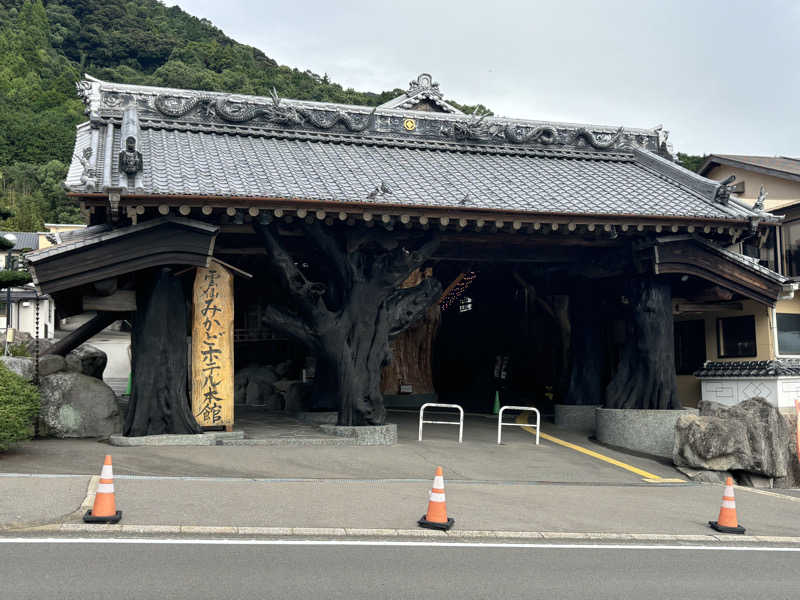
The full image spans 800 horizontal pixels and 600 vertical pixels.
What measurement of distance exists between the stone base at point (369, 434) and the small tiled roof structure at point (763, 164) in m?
13.3

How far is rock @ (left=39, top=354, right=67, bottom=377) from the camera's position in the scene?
1335 cm

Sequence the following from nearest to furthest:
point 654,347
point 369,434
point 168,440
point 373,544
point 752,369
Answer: point 373,544
point 168,440
point 369,434
point 654,347
point 752,369

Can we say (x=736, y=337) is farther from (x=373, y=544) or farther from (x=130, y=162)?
(x=130, y=162)

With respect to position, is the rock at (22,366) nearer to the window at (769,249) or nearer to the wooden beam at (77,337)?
the wooden beam at (77,337)

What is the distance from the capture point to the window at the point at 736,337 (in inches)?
667

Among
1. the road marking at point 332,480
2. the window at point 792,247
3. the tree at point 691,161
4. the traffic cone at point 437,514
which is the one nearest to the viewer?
the traffic cone at point 437,514

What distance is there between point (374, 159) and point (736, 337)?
9.18 m

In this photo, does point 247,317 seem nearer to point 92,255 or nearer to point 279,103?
point 279,103

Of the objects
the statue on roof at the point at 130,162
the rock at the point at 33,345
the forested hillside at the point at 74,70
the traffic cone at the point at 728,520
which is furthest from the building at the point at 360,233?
the forested hillside at the point at 74,70

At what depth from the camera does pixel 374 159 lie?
1566 cm

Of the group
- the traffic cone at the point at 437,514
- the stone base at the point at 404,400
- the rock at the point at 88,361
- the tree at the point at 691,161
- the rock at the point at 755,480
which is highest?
the tree at the point at 691,161

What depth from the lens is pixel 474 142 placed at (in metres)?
17.3

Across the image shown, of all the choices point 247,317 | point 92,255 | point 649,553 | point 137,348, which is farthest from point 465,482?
point 247,317

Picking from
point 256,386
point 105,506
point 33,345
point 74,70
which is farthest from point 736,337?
point 74,70
